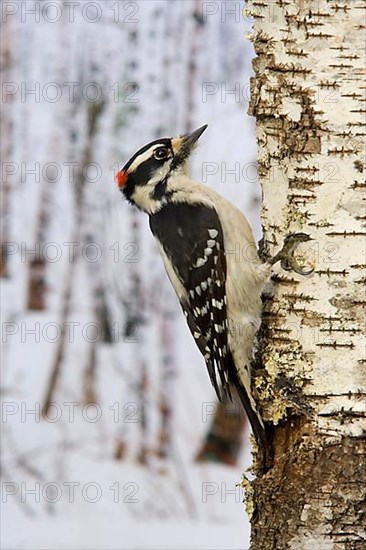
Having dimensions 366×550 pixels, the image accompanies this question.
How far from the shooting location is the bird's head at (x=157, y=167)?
11.9 feet

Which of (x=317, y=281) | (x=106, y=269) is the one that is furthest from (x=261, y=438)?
(x=106, y=269)

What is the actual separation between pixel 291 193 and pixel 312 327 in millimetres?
372

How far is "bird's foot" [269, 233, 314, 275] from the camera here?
2.77 metres

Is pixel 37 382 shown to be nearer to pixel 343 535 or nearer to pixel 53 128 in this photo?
→ pixel 53 128

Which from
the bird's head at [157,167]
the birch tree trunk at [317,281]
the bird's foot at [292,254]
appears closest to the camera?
the birch tree trunk at [317,281]

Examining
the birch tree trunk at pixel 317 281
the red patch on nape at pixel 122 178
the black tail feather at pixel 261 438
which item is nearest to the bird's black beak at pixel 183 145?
the red patch on nape at pixel 122 178

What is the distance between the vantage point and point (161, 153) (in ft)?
11.9

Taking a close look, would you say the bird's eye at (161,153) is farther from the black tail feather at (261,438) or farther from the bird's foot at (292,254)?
the black tail feather at (261,438)

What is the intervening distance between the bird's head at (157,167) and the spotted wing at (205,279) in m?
0.18

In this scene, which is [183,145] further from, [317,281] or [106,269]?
[106,269]

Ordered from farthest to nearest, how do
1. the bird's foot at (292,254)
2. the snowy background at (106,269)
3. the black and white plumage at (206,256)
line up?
1. the snowy background at (106,269)
2. the black and white plumage at (206,256)
3. the bird's foot at (292,254)

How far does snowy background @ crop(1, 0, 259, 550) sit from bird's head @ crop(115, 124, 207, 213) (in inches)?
123

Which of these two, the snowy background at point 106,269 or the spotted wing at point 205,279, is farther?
the snowy background at point 106,269

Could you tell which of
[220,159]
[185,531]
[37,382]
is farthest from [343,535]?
[37,382]
